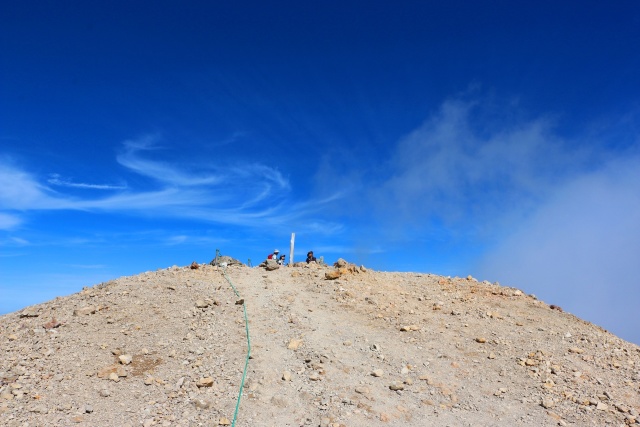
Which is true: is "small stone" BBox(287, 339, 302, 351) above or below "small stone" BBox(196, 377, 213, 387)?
above

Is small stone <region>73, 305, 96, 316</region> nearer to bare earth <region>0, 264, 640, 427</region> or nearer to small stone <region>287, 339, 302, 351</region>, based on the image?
bare earth <region>0, 264, 640, 427</region>

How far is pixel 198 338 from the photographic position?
12023 millimetres

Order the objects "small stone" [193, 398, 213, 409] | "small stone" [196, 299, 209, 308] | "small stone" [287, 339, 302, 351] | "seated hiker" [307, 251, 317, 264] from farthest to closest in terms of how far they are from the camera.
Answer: "seated hiker" [307, 251, 317, 264]
"small stone" [196, 299, 209, 308]
"small stone" [287, 339, 302, 351]
"small stone" [193, 398, 213, 409]

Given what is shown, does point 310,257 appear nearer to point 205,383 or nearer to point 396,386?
point 396,386

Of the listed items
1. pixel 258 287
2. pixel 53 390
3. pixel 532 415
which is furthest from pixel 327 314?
pixel 53 390

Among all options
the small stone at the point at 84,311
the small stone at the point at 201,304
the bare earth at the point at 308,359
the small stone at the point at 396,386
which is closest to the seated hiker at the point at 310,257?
the bare earth at the point at 308,359

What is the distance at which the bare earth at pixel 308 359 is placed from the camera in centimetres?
930

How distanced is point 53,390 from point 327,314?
7677mm

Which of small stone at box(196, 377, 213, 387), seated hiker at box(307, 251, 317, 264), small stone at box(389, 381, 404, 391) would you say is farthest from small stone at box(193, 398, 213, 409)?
seated hiker at box(307, 251, 317, 264)

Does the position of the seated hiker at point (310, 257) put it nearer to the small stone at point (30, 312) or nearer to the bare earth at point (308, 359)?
the bare earth at point (308, 359)

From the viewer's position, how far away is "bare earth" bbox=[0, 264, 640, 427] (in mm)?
9297

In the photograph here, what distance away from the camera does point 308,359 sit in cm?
1112

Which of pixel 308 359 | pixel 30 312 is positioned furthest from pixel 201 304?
pixel 30 312

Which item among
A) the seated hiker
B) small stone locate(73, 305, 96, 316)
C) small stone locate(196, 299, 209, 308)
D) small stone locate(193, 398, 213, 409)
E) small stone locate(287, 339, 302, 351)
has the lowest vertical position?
small stone locate(193, 398, 213, 409)
